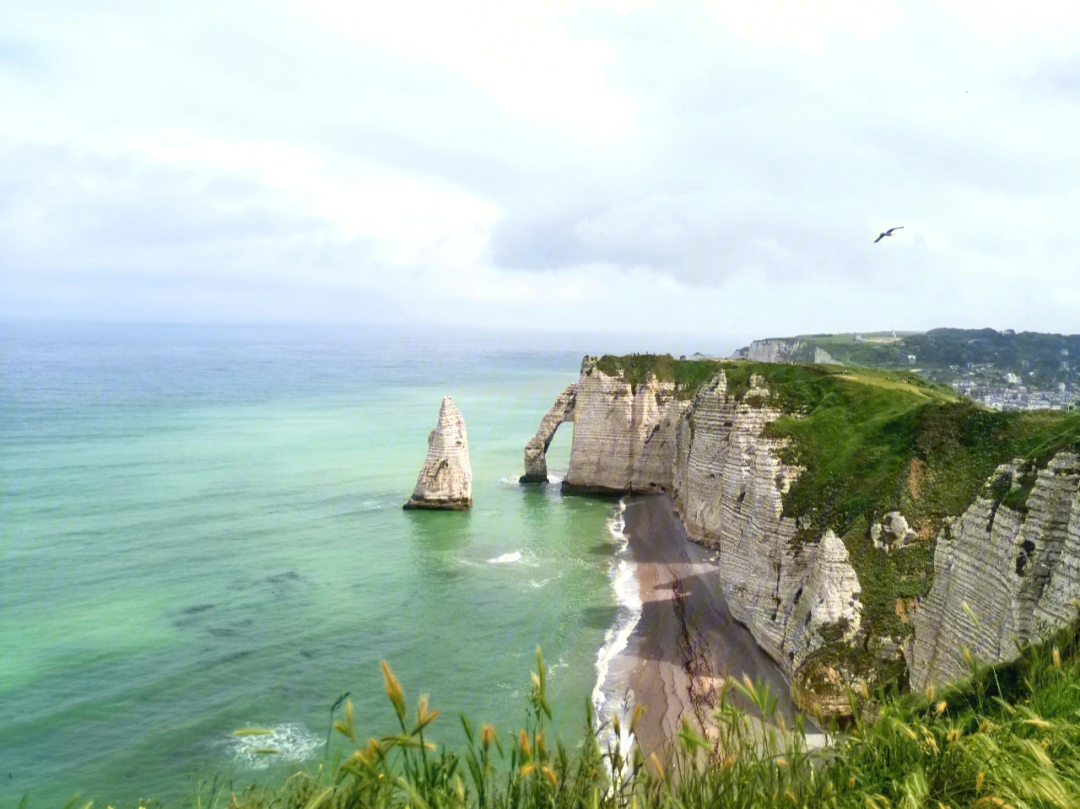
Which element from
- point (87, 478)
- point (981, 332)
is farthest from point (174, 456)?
point (981, 332)

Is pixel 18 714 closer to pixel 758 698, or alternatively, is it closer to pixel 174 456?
pixel 758 698

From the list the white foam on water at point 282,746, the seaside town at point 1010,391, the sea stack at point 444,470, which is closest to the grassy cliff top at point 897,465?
the white foam on water at point 282,746

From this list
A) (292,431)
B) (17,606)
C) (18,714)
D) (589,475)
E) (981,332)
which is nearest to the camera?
(18,714)

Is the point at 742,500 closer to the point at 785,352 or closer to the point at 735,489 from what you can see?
the point at 735,489

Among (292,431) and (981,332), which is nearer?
(292,431)

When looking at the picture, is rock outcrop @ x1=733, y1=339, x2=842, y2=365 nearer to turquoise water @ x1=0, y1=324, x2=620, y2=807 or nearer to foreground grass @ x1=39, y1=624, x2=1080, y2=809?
turquoise water @ x1=0, y1=324, x2=620, y2=807

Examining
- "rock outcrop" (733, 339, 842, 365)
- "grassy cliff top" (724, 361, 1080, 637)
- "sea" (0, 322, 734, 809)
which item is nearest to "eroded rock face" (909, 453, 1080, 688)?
"grassy cliff top" (724, 361, 1080, 637)

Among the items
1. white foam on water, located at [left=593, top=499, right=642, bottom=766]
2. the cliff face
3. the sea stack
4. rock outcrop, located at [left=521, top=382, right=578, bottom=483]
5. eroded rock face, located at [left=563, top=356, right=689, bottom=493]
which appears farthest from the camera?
rock outcrop, located at [left=521, top=382, right=578, bottom=483]

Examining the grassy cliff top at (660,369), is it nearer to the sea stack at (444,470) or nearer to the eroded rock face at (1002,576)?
the sea stack at (444,470)
